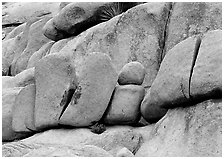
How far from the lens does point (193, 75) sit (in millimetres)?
12039

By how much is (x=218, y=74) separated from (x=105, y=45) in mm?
6174

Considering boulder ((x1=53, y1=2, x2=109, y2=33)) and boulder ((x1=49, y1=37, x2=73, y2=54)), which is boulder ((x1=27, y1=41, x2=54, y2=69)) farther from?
boulder ((x1=53, y1=2, x2=109, y2=33))

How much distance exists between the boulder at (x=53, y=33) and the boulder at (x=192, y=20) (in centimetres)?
491

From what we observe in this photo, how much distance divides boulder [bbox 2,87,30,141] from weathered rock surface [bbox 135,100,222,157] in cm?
438

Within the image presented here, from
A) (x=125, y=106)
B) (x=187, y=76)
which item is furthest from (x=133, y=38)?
(x=187, y=76)

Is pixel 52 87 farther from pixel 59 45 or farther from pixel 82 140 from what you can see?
pixel 59 45

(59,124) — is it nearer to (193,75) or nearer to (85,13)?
(193,75)

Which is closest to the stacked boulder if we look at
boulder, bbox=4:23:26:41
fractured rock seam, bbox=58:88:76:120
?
fractured rock seam, bbox=58:88:76:120

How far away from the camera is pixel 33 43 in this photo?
2248 cm

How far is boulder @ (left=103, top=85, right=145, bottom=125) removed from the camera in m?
13.9

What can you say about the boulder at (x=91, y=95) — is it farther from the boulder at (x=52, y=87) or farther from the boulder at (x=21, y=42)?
the boulder at (x=21, y=42)

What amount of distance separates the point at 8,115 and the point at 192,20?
574 cm

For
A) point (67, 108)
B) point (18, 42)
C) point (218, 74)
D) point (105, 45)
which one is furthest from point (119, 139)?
point (18, 42)

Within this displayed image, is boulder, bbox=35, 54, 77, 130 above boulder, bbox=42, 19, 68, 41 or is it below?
above
